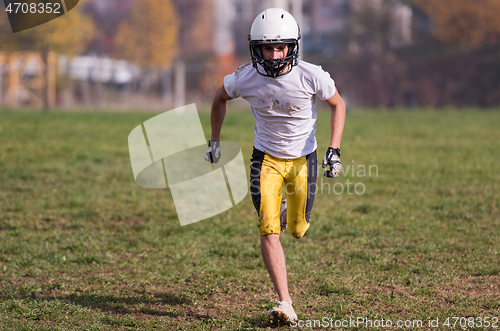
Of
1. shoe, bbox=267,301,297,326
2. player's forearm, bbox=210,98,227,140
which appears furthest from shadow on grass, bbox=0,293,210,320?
player's forearm, bbox=210,98,227,140

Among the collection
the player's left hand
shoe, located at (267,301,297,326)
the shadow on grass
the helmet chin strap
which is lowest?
the shadow on grass

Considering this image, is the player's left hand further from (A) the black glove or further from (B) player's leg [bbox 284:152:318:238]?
(A) the black glove

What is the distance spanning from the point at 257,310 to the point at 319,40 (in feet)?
151

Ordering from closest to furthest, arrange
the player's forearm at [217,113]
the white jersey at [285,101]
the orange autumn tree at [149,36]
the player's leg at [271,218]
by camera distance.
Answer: the player's leg at [271,218] < the white jersey at [285,101] < the player's forearm at [217,113] < the orange autumn tree at [149,36]

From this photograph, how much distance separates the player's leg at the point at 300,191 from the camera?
412 cm

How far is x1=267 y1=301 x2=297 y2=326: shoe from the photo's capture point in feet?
11.9

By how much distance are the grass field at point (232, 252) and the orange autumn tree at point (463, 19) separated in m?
20.1

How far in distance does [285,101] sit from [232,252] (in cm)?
196

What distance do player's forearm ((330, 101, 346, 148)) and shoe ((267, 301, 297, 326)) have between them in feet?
3.83

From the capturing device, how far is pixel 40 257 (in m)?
5.25

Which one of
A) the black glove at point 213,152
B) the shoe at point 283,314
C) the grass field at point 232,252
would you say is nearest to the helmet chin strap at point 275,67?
the black glove at point 213,152

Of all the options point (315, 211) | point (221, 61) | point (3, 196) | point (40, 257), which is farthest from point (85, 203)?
point (221, 61)

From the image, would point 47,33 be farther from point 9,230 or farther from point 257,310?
point 257,310

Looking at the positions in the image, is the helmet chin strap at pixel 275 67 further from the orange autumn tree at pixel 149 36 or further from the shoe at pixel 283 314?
A: the orange autumn tree at pixel 149 36
